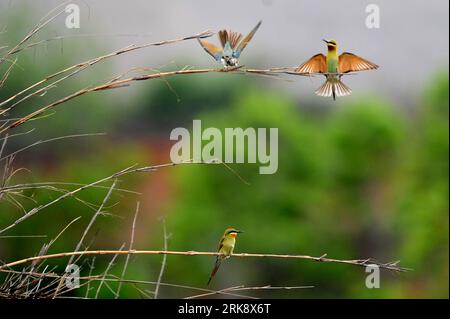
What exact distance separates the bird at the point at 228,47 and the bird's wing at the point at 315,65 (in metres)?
0.11

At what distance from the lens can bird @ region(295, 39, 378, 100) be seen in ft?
4.75

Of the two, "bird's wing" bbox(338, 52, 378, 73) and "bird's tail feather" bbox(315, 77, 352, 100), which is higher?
"bird's wing" bbox(338, 52, 378, 73)

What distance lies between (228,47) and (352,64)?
0.72 ft

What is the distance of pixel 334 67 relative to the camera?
1539 millimetres

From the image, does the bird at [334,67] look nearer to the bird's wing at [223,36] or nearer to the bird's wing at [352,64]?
the bird's wing at [352,64]

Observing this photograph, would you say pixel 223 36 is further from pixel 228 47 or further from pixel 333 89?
pixel 333 89

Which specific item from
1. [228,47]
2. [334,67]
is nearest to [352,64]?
[334,67]

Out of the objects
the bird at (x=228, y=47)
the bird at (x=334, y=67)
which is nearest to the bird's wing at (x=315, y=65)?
the bird at (x=334, y=67)

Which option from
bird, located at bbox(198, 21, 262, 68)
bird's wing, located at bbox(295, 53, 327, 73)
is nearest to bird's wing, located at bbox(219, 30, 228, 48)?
bird, located at bbox(198, 21, 262, 68)

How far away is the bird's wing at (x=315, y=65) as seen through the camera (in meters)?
1.48

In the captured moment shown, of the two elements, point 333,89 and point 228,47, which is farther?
point 228,47

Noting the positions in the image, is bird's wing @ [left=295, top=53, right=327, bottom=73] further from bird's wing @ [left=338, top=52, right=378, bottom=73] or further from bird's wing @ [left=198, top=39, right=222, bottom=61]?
bird's wing @ [left=198, top=39, right=222, bottom=61]
